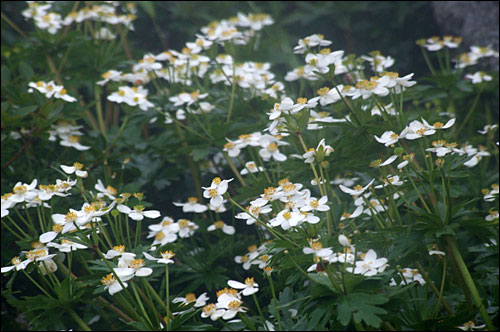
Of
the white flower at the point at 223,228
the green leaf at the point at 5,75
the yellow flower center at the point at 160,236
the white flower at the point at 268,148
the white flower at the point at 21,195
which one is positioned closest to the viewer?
the white flower at the point at 21,195

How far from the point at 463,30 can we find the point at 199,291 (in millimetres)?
1982

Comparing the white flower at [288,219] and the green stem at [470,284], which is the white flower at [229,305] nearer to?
the white flower at [288,219]

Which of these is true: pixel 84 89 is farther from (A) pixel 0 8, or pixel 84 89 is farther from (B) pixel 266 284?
(B) pixel 266 284

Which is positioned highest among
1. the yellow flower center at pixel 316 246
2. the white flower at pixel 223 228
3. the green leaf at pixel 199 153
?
the yellow flower center at pixel 316 246

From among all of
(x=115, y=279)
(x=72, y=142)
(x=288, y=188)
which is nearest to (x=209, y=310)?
(x=115, y=279)

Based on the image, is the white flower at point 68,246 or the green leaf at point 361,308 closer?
the green leaf at point 361,308

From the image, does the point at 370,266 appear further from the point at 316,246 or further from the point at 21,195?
the point at 21,195

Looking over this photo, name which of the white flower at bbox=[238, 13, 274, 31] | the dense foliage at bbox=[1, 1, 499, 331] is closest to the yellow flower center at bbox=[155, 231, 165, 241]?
the dense foliage at bbox=[1, 1, 499, 331]

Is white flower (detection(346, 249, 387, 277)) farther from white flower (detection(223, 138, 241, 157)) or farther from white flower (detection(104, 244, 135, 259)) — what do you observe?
white flower (detection(223, 138, 241, 157))

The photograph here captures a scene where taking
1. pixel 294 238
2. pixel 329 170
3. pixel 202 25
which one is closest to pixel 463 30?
pixel 202 25

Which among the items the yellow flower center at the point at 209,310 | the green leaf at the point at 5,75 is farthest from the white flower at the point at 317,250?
the green leaf at the point at 5,75

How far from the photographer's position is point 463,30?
9.12 ft

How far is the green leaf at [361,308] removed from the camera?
960mm

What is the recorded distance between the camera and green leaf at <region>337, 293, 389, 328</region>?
0.96 meters
